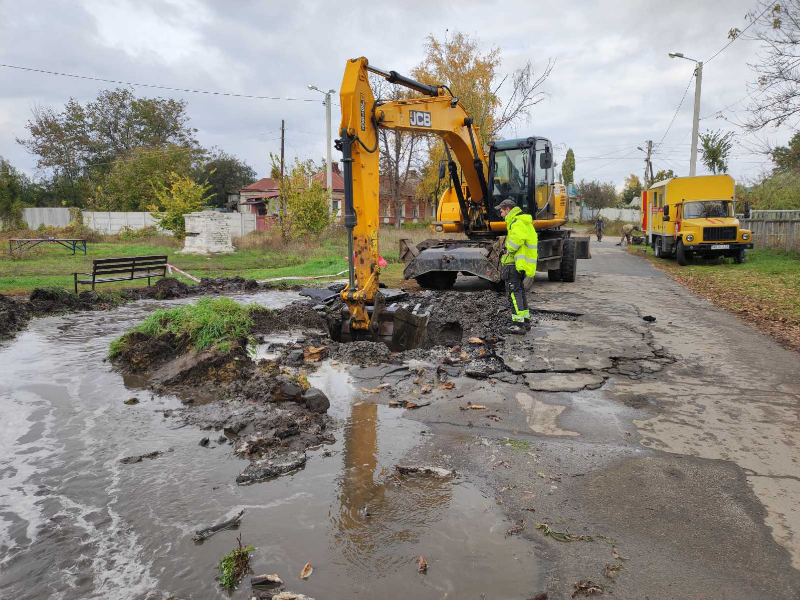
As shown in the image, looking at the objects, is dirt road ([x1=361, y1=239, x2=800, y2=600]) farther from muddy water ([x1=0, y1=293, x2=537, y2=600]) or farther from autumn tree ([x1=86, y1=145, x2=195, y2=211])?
autumn tree ([x1=86, y1=145, x2=195, y2=211])

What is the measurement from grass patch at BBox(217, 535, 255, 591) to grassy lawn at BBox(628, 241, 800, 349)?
768cm

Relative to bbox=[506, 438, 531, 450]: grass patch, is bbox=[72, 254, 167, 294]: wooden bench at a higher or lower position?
higher

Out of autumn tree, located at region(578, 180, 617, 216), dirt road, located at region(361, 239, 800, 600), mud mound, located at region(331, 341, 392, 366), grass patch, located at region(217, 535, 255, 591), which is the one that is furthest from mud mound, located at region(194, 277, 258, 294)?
autumn tree, located at region(578, 180, 617, 216)

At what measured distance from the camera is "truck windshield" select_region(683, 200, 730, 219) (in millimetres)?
19203

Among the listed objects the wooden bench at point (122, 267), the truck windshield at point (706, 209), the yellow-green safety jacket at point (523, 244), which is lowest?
the wooden bench at point (122, 267)

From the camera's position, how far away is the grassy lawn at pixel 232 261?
14.0 meters

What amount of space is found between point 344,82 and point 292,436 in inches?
192

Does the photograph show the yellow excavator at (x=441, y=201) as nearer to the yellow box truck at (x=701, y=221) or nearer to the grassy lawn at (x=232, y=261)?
the grassy lawn at (x=232, y=261)


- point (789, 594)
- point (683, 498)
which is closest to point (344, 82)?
point (683, 498)

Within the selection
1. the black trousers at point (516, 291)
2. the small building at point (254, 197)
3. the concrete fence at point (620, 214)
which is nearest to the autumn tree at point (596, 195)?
the concrete fence at point (620, 214)

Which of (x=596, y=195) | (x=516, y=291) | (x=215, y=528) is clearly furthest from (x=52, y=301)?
(x=596, y=195)

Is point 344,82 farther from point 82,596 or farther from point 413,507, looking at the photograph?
point 82,596

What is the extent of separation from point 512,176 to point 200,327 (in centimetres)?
834

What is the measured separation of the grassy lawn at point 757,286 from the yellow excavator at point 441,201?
11.7ft
